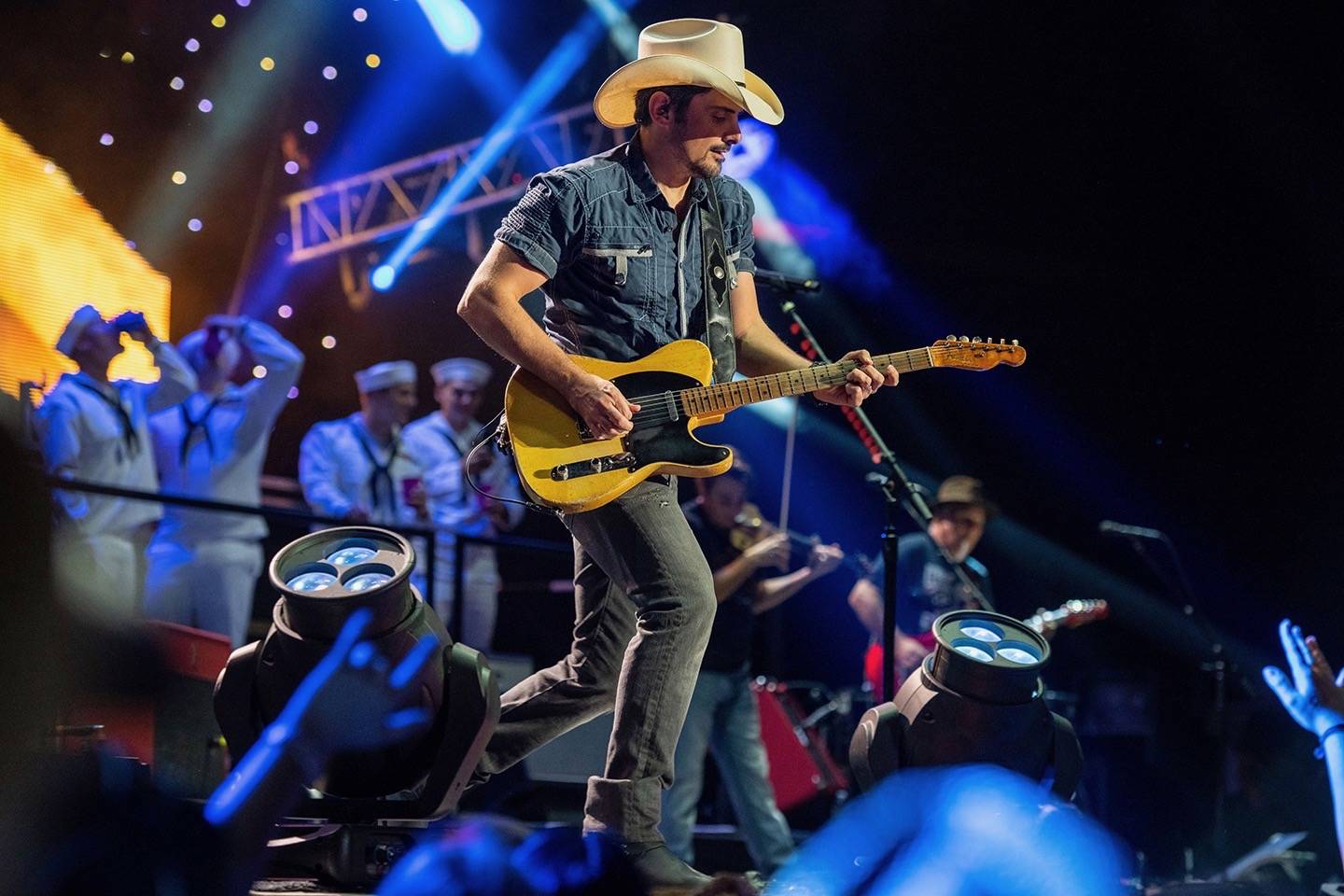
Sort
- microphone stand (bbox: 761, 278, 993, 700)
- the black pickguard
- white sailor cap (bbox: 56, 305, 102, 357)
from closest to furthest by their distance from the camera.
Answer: the black pickguard < microphone stand (bbox: 761, 278, 993, 700) < white sailor cap (bbox: 56, 305, 102, 357)

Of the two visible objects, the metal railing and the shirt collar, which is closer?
the shirt collar

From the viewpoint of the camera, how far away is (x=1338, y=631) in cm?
923

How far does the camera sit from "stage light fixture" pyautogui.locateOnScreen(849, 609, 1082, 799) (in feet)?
12.9

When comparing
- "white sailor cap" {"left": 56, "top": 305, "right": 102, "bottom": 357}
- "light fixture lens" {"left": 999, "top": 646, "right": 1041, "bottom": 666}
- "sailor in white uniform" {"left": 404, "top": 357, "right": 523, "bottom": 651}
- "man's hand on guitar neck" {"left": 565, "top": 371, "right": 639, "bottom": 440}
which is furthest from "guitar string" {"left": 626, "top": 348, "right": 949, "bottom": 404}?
"white sailor cap" {"left": 56, "top": 305, "right": 102, "bottom": 357}

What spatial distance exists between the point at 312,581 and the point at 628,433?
0.94m

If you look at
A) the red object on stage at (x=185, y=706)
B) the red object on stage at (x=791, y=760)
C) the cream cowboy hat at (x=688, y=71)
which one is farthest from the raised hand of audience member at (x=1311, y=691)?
the red object on stage at (x=791, y=760)

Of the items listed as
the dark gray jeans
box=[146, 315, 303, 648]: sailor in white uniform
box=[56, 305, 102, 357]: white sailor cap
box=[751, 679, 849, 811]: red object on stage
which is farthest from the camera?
box=[751, 679, 849, 811]: red object on stage

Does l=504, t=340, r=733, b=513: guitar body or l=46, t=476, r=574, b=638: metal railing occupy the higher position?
l=46, t=476, r=574, b=638: metal railing

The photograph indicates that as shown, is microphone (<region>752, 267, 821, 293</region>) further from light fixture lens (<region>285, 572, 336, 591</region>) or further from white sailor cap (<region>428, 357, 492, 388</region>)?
white sailor cap (<region>428, 357, 492, 388</region>)

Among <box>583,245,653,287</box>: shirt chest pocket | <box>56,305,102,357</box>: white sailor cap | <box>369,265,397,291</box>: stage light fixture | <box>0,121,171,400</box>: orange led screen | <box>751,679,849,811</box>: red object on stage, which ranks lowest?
<box>751,679,849,811</box>: red object on stage

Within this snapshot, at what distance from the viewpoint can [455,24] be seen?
11.8m

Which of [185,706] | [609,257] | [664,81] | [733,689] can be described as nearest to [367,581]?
[609,257]

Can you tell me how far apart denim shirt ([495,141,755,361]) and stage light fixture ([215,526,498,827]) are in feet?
2.88

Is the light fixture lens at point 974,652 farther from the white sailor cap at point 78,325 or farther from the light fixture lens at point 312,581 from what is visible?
the white sailor cap at point 78,325
